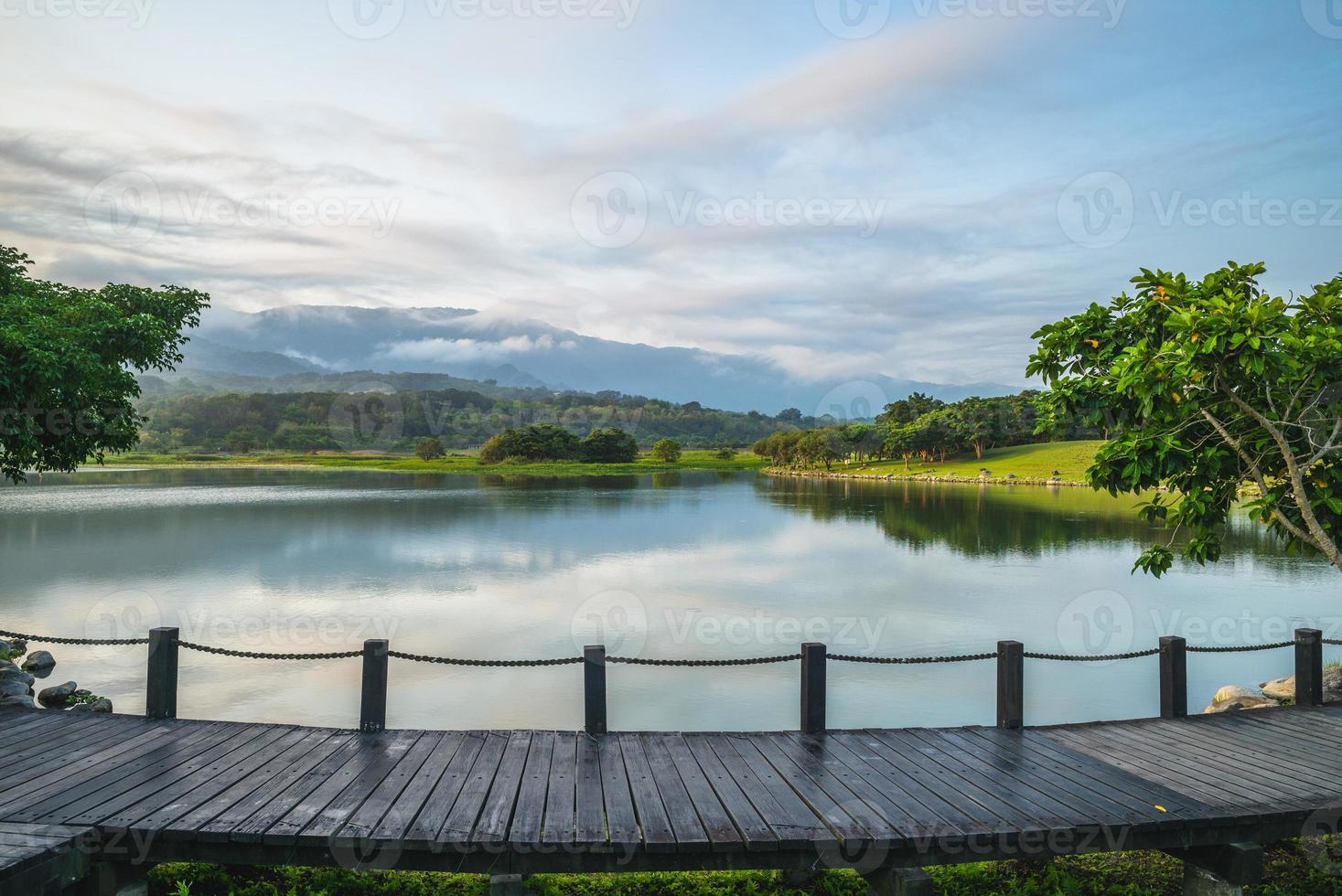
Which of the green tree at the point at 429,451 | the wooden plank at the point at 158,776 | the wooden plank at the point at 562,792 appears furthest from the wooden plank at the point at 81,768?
the green tree at the point at 429,451

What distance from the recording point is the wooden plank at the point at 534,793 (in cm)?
505

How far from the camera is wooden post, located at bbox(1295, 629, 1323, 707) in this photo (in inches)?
314

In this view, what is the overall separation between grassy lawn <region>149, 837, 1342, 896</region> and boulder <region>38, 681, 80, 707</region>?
7446 mm

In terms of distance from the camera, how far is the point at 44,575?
23.8 meters

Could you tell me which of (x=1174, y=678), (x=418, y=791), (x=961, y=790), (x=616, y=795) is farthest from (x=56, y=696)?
(x=1174, y=678)

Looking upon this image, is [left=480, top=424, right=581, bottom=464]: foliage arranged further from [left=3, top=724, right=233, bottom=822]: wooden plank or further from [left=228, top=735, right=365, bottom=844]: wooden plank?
[left=228, top=735, right=365, bottom=844]: wooden plank

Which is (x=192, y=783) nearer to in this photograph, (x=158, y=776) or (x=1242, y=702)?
(x=158, y=776)

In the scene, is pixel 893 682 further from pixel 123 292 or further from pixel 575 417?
pixel 575 417

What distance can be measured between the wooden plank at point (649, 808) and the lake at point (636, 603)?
18.0 feet

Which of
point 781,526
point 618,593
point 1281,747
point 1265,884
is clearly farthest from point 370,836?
point 781,526

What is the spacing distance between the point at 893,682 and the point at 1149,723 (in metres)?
6.87

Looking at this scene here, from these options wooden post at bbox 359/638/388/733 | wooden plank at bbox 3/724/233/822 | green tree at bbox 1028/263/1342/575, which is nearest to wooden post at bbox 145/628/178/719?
wooden plank at bbox 3/724/233/822

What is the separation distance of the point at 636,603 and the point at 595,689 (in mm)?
15377

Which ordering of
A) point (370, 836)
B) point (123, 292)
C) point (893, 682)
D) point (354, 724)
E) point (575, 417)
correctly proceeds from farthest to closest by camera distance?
point (575, 417), point (123, 292), point (893, 682), point (354, 724), point (370, 836)
